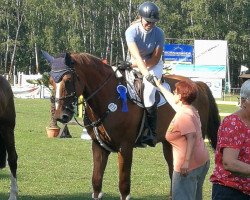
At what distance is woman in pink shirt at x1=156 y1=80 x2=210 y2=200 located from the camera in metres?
7.14

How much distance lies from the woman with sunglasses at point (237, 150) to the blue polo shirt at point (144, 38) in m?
4.41

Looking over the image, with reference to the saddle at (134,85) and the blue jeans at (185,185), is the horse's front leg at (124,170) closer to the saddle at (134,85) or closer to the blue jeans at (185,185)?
the saddle at (134,85)

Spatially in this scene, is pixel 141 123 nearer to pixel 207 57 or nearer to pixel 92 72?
pixel 92 72

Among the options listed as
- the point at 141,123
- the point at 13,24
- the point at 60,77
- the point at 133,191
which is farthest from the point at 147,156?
the point at 13,24

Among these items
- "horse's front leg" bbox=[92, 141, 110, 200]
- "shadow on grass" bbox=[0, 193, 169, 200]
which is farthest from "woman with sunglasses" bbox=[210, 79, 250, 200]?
"shadow on grass" bbox=[0, 193, 169, 200]

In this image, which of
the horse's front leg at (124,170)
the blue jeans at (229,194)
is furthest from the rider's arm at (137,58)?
the blue jeans at (229,194)

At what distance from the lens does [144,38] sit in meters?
10.0

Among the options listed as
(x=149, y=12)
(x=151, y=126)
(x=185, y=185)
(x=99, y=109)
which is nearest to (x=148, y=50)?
(x=149, y=12)

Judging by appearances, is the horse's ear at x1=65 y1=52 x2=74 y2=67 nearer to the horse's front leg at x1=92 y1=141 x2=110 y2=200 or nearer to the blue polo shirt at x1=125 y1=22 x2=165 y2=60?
the blue polo shirt at x1=125 y1=22 x2=165 y2=60

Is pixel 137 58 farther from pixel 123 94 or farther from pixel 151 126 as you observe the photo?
pixel 151 126

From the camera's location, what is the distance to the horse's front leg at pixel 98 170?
9305 millimetres

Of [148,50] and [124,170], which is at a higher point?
[148,50]

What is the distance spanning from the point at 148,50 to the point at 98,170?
2065 mm

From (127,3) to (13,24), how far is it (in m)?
14.4
